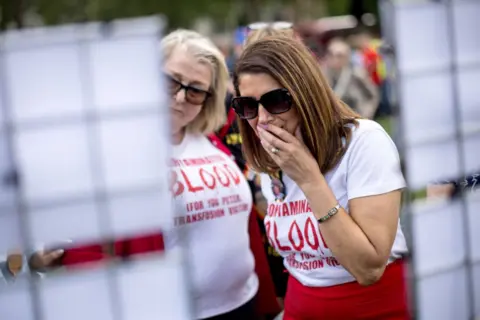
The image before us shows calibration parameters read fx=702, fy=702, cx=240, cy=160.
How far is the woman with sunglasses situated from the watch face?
72 cm

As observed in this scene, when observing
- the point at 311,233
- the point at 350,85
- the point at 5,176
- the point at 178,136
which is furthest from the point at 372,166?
the point at 350,85

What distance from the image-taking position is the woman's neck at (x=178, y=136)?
2.71 meters

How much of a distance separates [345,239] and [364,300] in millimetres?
247

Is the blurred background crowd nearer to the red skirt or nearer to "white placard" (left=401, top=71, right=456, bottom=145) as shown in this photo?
"white placard" (left=401, top=71, right=456, bottom=145)

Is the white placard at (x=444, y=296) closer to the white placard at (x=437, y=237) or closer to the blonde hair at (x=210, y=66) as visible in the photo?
the white placard at (x=437, y=237)

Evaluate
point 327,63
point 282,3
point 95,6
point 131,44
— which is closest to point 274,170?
point 131,44

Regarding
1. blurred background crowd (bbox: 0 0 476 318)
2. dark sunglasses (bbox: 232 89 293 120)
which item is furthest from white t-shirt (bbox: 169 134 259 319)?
dark sunglasses (bbox: 232 89 293 120)

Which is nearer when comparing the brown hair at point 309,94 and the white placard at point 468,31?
the white placard at point 468,31

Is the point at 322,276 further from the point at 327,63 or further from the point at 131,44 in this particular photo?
the point at 327,63

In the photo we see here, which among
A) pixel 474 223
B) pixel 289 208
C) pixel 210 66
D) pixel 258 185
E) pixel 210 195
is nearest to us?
pixel 474 223

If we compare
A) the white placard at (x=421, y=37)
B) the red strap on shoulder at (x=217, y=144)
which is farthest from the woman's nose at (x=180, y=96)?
the white placard at (x=421, y=37)

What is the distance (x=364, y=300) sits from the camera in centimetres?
193

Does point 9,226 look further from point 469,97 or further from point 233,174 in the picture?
point 233,174

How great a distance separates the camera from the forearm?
1.78 metres
